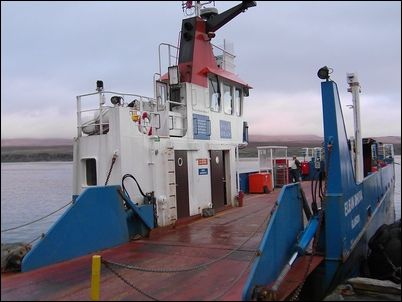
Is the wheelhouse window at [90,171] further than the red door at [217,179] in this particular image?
No

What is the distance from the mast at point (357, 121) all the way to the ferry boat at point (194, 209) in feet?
0.08

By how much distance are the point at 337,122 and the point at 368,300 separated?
2.52 meters

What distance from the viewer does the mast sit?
25.2 ft

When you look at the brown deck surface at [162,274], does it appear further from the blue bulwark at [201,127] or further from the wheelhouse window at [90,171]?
the blue bulwark at [201,127]

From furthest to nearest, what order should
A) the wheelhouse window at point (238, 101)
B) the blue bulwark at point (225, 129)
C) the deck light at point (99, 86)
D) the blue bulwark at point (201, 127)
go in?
1. the wheelhouse window at point (238, 101)
2. the blue bulwark at point (225, 129)
3. the blue bulwark at point (201, 127)
4. the deck light at point (99, 86)

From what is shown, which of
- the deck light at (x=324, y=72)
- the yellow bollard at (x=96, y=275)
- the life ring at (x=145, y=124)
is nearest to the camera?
the yellow bollard at (x=96, y=275)

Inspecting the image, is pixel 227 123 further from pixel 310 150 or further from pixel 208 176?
pixel 310 150

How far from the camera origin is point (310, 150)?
780 inches

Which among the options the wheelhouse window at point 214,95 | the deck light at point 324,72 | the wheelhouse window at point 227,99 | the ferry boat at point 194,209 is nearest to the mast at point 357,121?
the ferry boat at point 194,209

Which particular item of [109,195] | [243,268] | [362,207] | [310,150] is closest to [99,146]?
[109,195]

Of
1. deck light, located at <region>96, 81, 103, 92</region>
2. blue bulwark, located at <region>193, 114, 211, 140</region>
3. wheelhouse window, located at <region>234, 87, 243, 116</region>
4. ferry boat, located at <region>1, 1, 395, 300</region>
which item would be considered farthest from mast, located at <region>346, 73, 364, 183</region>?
deck light, located at <region>96, 81, 103, 92</region>

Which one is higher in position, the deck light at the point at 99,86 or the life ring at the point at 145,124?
the deck light at the point at 99,86

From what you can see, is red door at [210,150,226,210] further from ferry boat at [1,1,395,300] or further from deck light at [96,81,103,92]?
deck light at [96,81,103,92]

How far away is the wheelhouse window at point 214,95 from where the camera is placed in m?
10.6
